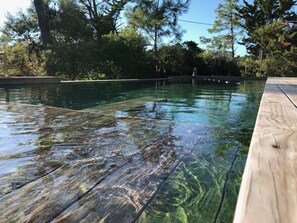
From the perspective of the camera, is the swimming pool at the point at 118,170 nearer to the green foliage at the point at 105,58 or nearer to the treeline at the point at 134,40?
the green foliage at the point at 105,58

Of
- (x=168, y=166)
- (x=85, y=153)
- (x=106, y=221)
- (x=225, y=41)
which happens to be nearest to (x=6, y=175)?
(x=85, y=153)

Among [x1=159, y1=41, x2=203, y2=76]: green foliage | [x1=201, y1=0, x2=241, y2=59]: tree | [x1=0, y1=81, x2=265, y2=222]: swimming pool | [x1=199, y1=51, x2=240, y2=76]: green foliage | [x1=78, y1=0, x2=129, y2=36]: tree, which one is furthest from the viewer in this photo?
[x1=201, y1=0, x2=241, y2=59]: tree

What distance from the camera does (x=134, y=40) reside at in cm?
1580

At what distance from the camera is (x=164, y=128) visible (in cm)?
324

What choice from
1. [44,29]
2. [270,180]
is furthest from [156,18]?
[270,180]

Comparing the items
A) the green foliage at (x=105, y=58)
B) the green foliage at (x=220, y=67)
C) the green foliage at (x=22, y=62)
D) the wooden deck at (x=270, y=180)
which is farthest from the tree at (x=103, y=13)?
the wooden deck at (x=270, y=180)

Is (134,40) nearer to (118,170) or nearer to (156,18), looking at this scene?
(156,18)

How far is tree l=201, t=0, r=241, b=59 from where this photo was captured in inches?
957

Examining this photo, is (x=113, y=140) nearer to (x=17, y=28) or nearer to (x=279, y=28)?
(x=17, y=28)

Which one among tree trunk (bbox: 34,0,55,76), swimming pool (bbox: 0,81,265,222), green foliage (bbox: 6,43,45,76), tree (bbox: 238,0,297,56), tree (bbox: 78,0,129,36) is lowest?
swimming pool (bbox: 0,81,265,222)

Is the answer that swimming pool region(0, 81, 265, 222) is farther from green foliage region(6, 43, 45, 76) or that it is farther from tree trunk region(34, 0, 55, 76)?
green foliage region(6, 43, 45, 76)

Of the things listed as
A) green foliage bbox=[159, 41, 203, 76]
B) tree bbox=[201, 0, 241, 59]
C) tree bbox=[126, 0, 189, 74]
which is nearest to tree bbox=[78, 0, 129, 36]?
tree bbox=[126, 0, 189, 74]

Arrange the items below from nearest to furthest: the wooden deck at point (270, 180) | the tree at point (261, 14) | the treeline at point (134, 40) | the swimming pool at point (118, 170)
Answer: the wooden deck at point (270, 180), the swimming pool at point (118, 170), the treeline at point (134, 40), the tree at point (261, 14)

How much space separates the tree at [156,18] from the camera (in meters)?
17.3
